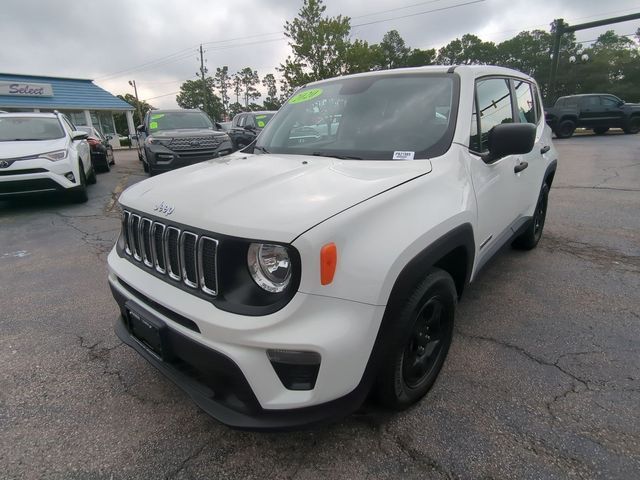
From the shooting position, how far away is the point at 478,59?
6419cm

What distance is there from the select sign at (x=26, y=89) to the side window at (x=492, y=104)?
32.6m

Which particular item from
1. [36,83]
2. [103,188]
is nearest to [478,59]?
[36,83]

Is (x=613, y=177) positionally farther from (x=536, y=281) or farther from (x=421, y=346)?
(x=421, y=346)

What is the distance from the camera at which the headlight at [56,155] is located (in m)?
6.61

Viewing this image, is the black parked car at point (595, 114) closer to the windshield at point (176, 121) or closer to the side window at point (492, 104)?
the windshield at point (176, 121)

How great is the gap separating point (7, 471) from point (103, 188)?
29.0 feet

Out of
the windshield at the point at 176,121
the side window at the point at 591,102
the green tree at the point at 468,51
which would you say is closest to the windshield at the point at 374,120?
the windshield at the point at 176,121

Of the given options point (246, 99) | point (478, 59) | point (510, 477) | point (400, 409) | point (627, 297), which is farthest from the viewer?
point (246, 99)

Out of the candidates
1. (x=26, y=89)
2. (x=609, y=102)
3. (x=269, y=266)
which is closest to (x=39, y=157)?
(x=269, y=266)

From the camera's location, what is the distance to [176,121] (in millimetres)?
9836

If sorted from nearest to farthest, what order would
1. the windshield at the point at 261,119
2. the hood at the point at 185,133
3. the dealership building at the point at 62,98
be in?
the hood at the point at 185,133, the windshield at the point at 261,119, the dealership building at the point at 62,98

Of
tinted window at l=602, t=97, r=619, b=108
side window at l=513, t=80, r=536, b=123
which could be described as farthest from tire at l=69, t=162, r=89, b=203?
tinted window at l=602, t=97, r=619, b=108

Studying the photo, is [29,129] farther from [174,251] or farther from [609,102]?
[609,102]

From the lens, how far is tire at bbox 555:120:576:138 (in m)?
18.8
